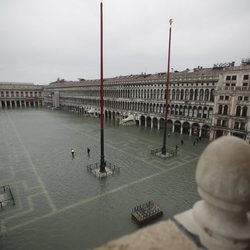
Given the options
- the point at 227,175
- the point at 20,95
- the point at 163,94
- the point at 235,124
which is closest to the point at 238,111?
the point at 235,124

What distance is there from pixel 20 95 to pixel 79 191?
114888 mm

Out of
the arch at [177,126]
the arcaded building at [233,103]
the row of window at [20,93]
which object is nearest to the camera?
the arcaded building at [233,103]

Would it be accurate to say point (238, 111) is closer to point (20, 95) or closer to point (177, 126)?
point (177, 126)

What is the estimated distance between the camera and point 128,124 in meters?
57.6

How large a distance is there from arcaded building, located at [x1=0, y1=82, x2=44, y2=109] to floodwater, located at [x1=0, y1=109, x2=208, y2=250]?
89.5m

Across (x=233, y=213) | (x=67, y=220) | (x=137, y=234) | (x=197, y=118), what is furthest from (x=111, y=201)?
(x=197, y=118)

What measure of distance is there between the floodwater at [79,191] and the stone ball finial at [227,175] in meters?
12.0

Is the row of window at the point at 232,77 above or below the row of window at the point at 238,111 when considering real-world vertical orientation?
above

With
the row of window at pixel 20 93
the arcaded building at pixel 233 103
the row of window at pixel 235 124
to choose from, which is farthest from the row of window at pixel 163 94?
the row of window at pixel 20 93

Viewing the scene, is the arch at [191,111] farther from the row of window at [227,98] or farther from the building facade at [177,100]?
the row of window at [227,98]

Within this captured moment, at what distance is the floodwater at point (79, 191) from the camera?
43.1 feet

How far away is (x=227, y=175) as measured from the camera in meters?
2.13

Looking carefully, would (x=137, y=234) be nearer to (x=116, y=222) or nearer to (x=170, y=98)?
→ (x=116, y=222)

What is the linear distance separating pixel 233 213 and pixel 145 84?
54.6 m
